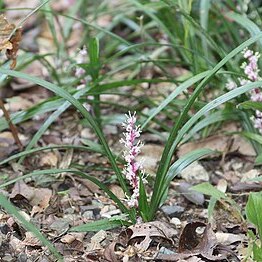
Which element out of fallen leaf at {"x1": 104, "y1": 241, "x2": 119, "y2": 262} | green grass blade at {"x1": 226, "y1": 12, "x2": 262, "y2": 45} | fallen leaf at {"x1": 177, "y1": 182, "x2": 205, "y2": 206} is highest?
green grass blade at {"x1": 226, "y1": 12, "x2": 262, "y2": 45}

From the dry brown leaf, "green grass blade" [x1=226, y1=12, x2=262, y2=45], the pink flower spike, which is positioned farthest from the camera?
"green grass blade" [x1=226, y1=12, x2=262, y2=45]

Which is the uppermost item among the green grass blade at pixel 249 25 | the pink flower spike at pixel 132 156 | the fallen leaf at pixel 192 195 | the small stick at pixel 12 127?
the green grass blade at pixel 249 25

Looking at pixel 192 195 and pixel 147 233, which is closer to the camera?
pixel 147 233

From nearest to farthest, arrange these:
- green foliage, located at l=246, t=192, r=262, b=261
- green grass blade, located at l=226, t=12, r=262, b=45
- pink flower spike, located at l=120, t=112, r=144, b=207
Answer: green foliage, located at l=246, t=192, r=262, b=261
pink flower spike, located at l=120, t=112, r=144, b=207
green grass blade, located at l=226, t=12, r=262, b=45

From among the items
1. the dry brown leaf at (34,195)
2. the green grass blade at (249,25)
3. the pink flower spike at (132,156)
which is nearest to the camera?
the pink flower spike at (132,156)

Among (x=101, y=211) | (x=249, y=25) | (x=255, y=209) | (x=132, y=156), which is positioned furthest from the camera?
(x=249, y=25)

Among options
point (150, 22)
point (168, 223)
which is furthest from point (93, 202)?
point (150, 22)

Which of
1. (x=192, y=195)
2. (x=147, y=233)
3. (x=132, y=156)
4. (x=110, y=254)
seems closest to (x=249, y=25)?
(x=192, y=195)

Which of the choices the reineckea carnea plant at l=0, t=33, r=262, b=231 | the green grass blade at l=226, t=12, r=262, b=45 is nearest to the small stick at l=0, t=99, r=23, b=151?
the reineckea carnea plant at l=0, t=33, r=262, b=231

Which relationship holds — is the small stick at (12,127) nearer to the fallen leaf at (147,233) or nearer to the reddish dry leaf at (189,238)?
the fallen leaf at (147,233)

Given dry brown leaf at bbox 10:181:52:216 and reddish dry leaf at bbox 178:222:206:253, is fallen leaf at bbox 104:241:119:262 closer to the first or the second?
reddish dry leaf at bbox 178:222:206:253

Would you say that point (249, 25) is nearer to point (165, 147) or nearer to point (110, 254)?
point (165, 147)

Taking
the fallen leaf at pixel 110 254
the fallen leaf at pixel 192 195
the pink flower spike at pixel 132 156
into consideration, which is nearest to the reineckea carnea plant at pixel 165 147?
the pink flower spike at pixel 132 156
